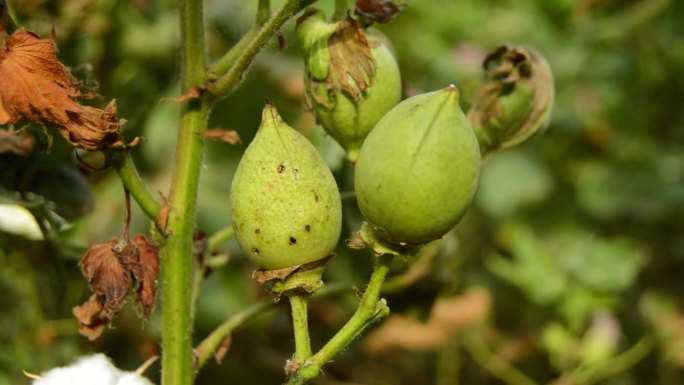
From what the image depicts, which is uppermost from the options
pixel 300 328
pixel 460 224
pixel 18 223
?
pixel 300 328

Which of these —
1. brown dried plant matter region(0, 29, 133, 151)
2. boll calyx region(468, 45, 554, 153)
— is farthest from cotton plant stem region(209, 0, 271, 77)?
boll calyx region(468, 45, 554, 153)

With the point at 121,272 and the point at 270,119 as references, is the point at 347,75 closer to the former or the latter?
the point at 270,119

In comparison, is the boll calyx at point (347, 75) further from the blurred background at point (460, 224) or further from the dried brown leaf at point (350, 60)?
the blurred background at point (460, 224)

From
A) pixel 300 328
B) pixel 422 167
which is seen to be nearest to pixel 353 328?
pixel 300 328

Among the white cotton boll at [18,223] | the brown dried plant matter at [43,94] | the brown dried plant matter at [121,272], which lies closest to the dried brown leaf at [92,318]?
the brown dried plant matter at [121,272]

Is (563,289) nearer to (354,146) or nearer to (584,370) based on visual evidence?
(584,370)

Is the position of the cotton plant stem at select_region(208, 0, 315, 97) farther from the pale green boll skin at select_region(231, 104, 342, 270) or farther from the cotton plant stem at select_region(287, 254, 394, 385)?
the cotton plant stem at select_region(287, 254, 394, 385)
